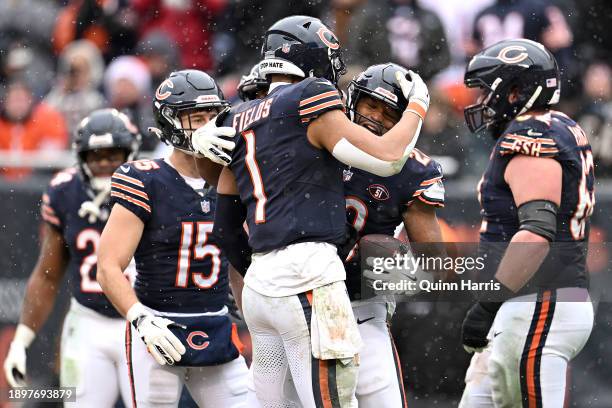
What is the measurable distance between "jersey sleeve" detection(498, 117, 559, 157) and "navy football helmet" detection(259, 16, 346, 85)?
93 cm

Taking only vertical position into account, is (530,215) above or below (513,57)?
below

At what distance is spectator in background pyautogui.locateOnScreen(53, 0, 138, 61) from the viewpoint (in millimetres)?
9906

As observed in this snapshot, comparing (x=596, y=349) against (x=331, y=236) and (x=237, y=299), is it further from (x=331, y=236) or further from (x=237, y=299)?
(x=331, y=236)

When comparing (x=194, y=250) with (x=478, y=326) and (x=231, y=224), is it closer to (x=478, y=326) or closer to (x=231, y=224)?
(x=231, y=224)

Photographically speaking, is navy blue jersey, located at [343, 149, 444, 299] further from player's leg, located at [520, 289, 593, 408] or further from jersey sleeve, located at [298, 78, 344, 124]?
player's leg, located at [520, 289, 593, 408]

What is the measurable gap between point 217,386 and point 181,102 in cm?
129

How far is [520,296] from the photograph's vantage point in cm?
523

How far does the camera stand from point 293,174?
441 cm

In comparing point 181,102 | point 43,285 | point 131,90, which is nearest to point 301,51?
point 181,102

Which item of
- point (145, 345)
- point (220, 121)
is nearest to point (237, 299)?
point (145, 345)

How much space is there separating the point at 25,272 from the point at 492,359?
3.56m

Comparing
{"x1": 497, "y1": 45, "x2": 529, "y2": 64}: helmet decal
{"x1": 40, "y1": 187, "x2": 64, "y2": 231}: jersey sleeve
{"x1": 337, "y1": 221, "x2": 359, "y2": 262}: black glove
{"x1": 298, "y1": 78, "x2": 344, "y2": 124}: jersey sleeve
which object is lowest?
{"x1": 337, "y1": 221, "x2": 359, "y2": 262}: black glove

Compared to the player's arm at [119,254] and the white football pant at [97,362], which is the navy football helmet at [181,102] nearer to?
the player's arm at [119,254]

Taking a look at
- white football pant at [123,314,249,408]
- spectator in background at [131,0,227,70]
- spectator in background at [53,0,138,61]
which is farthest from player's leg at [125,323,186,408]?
spectator in background at [53,0,138,61]
